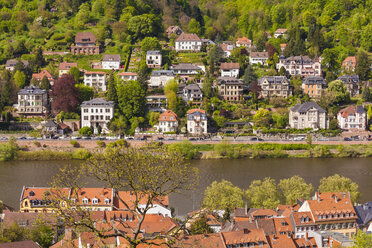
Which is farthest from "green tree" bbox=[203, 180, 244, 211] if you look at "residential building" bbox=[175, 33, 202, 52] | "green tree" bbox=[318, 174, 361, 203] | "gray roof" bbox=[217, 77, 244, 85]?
"residential building" bbox=[175, 33, 202, 52]

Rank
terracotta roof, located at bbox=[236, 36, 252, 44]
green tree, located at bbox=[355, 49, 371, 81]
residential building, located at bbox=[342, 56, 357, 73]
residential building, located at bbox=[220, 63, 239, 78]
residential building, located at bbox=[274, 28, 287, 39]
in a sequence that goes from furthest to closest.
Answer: residential building, located at bbox=[274, 28, 287, 39] → terracotta roof, located at bbox=[236, 36, 252, 44] → residential building, located at bbox=[342, 56, 357, 73] → residential building, located at bbox=[220, 63, 239, 78] → green tree, located at bbox=[355, 49, 371, 81]

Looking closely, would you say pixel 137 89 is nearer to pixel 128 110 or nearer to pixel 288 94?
pixel 128 110

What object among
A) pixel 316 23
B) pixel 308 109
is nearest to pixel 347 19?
pixel 316 23

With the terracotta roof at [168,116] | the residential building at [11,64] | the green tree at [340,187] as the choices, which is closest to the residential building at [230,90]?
the terracotta roof at [168,116]

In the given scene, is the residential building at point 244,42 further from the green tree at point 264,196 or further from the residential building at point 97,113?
the green tree at point 264,196

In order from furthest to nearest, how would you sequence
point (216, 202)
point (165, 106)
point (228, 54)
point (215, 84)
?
point (228, 54) < point (215, 84) < point (165, 106) < point (216, 202)

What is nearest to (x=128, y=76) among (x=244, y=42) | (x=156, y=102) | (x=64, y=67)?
(x=156, y=102)

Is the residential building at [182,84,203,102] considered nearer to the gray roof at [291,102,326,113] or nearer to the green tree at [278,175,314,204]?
the gray roof at [291,102,326,113]
